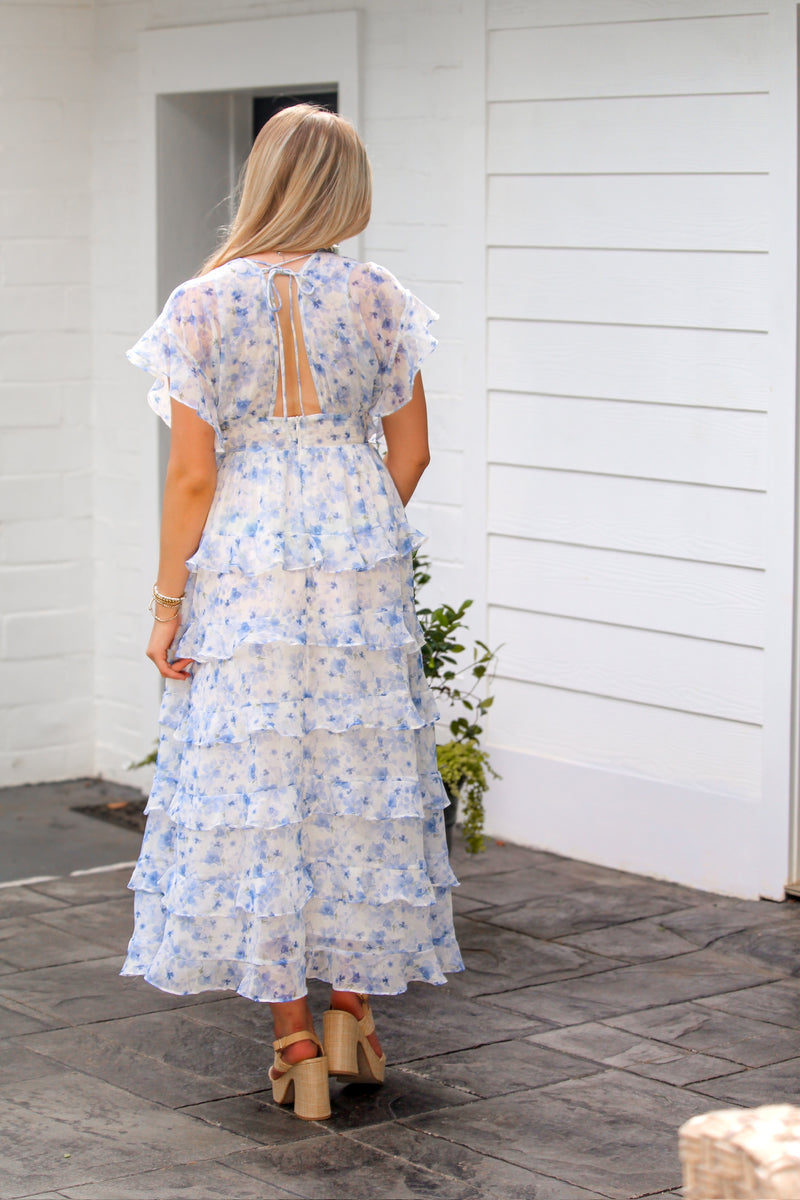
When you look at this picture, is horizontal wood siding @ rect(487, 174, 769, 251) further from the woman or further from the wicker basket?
the wicker basket

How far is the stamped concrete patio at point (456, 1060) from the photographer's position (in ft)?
9.69

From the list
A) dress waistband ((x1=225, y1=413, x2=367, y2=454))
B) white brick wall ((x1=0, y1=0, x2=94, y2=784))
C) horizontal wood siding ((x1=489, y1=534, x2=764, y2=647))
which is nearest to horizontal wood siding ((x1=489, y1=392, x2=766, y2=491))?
horizontal wood siding ((x1=489, y1=534, x2=764, y2=647))

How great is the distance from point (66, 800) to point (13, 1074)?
8.27 feet

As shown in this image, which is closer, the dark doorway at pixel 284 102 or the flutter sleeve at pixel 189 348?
the flutter sleeve at pixel 189 348

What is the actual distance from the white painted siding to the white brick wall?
1.67 metres

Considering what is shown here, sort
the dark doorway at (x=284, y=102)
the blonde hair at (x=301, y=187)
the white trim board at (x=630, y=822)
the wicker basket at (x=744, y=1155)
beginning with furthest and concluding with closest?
the dark doorway at (x=284, y=102) → the white trim board at (x=630, y=822) → the blonde hair at (x=301, y=187) → the wicker basket at (x=744, y=1155)

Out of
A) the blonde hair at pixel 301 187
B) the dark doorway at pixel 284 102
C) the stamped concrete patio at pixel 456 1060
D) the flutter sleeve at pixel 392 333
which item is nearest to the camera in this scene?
the stamped concrete patio at pixel 456 1060

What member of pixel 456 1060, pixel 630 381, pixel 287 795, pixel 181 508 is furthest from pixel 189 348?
A: pixel 630 381

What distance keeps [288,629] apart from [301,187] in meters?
0.80

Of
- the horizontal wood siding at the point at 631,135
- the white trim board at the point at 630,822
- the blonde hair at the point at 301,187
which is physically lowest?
the white trim board at the point at 630,822

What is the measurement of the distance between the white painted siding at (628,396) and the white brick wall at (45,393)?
5.48ft

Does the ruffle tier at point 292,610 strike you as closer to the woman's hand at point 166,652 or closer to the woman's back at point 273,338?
the woman's hand at point 166,652

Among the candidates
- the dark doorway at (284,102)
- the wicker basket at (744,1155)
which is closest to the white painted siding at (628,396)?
the dark doorway at (284,102)

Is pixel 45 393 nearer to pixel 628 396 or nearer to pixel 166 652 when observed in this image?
pixel 628 396
